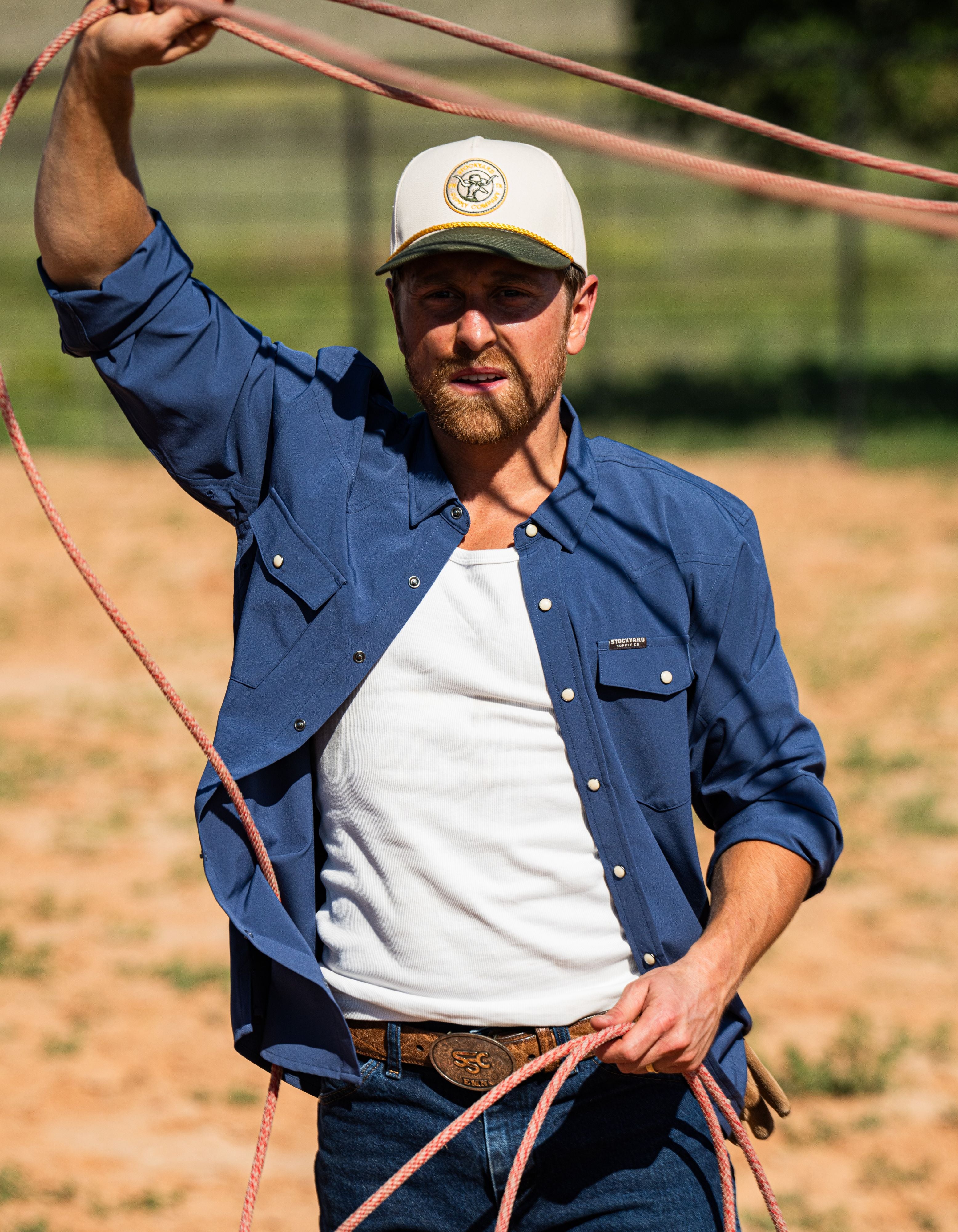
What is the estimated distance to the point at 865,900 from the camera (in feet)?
16.7

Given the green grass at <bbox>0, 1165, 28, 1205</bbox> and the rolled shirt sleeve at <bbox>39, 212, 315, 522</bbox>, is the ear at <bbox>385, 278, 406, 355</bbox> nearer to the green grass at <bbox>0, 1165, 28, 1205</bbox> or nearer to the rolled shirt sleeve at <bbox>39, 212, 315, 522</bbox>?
the rolled shirt sleeve at <bbox>39, 212, 315, 522</bbox>

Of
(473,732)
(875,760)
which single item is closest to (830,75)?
(875,760)

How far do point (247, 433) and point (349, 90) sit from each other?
13.1m

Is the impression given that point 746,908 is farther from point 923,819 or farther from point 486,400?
point 923,819

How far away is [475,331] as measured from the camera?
1.93m

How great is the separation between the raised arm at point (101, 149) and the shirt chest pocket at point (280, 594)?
0.41m

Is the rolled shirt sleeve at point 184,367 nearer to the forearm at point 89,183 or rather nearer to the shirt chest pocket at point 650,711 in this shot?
the forearm at point 89,183

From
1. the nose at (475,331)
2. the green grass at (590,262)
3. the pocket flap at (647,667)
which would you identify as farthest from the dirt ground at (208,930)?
the green grass at (590,262)

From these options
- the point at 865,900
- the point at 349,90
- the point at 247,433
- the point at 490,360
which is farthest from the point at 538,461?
the point at 349,90

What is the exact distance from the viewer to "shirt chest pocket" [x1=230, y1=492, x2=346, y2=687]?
2.02 m

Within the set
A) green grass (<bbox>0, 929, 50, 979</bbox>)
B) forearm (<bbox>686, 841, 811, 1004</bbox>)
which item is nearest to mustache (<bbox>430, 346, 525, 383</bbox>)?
forearm (<bbox>686, 841, 811, 1004</bbox>)

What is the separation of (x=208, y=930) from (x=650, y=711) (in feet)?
11.1

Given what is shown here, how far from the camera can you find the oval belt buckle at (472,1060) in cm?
192

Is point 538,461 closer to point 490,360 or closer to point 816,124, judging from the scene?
point 490,360
